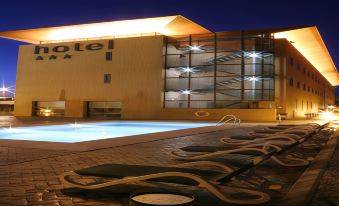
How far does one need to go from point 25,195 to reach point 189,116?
1083 inches

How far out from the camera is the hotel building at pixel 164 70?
31078 millimetres

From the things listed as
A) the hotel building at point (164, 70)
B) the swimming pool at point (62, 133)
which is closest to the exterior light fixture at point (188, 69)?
the hotel building at point (164, 70)

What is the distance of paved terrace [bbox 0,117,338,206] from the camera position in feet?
13.2

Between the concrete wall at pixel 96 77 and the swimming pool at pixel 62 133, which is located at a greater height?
the concrete wall at pixel 96 77

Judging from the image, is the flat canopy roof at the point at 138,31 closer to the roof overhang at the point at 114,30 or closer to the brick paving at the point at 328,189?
the roof overhang at the point at 114,30

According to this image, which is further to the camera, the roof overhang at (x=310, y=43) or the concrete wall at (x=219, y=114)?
the roof overhang at (x=310, y=43)

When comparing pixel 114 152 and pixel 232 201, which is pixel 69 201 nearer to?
pixel 232 201

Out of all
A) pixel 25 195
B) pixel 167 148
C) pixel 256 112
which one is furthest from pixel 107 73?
pixel 25 195

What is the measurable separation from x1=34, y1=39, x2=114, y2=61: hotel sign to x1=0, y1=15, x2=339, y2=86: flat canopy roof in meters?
1.17

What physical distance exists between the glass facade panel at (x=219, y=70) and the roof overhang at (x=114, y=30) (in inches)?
58.4

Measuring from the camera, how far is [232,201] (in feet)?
12.2

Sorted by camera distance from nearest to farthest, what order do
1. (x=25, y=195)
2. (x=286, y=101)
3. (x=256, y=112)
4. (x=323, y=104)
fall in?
(x=25, y=195) < (x=256, y=112) < (x=286, y=101) < (x=323, y=104)

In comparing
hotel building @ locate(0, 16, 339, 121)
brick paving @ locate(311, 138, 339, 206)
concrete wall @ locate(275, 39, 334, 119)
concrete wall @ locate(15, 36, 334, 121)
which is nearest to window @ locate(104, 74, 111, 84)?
hotel building @ locate(0, 16, 339, 121)

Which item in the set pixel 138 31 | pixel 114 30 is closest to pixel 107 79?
pixel 114 30
